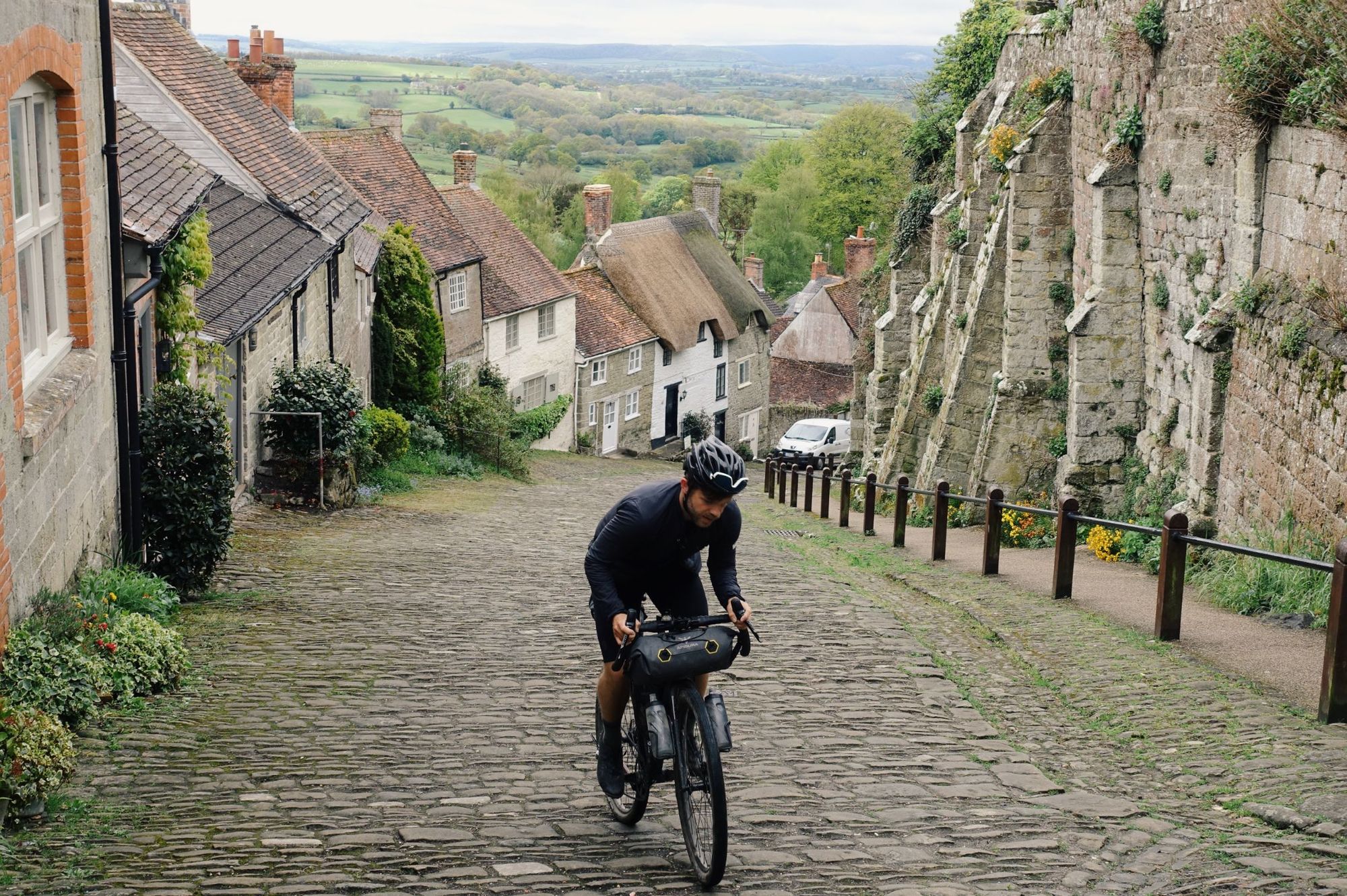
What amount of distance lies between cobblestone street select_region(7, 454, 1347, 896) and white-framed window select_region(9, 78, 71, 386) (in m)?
2.20

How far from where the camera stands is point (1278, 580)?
9.94 meters

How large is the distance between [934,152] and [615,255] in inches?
648

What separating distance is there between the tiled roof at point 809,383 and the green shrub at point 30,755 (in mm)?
51714

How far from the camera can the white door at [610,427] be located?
44500 mm

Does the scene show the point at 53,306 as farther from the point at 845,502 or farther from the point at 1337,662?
the point at 845,502

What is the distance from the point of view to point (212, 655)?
28.3 feet

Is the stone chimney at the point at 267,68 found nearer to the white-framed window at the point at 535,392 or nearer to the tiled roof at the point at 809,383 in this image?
the white-framed window at the point at 535,392

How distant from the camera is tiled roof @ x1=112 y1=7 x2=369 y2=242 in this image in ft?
66.6

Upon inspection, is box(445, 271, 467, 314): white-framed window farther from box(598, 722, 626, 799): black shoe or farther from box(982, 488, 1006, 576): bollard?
box(598, 722, 626, 799): black shoe

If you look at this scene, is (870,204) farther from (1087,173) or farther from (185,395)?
(185,395)

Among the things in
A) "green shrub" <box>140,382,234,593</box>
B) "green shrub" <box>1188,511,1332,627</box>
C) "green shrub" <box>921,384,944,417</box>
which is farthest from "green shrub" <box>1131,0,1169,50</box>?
"green shrub" <box>140,382,234,593</box>

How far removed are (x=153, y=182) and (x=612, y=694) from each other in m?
8.46

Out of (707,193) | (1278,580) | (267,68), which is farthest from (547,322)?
(1278,580)

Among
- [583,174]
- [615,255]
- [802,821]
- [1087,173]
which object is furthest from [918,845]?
[583,174]
